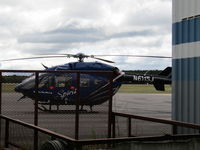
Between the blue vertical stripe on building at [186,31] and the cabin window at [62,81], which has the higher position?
the blue vertical stripe on building at [186,31]

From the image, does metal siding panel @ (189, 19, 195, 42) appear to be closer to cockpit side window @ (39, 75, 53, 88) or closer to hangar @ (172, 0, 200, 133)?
hangar @ (172, 0, 200, 133)

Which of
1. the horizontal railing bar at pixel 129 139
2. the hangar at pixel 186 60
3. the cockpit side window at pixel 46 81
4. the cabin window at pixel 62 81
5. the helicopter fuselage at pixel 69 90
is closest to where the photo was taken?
the horizontal railing bar at pixel 129 139

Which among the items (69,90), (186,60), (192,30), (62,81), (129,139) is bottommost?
(129,139)

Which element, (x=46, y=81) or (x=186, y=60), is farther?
(x=46, y=81)

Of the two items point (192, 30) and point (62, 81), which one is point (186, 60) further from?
point (62, 81)

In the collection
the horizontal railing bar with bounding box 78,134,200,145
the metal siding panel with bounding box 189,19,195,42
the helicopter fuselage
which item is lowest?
the horizontal railing bar with bounding box 78,134,200,145

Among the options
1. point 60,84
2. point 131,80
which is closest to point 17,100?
point 60,84

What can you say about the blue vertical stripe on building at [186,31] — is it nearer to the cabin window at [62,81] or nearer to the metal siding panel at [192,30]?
the metal siding panel at [192,30]

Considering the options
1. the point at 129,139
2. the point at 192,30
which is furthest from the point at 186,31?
the point at 129,139

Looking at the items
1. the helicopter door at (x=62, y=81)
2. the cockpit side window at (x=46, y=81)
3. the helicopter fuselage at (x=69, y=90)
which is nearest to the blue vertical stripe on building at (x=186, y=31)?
the helicopter fuselage at (x=69, y=90)

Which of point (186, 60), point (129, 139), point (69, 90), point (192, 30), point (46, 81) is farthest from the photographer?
point (46, 81)

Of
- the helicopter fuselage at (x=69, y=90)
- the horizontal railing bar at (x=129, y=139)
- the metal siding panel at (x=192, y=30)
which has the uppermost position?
the metal siding panel at (x=192, y=30)

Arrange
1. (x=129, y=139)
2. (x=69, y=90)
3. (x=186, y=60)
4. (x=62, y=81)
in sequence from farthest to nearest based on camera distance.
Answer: (x=62, y=81) → (x=69, y=90) → (x=186, y=60) → (x=129, y=139)

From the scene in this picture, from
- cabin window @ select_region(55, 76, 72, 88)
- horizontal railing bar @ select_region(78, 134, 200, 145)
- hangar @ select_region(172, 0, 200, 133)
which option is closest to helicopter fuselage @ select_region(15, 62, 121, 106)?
cabin window @ select_region(55, 76, 72, 88)
